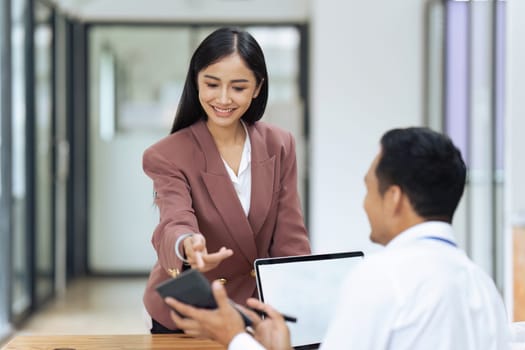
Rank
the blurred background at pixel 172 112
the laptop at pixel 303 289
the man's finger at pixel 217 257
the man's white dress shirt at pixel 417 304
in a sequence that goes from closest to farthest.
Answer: the man's white dress shirt at pixel 417 304 < the man's finger at pixel 217 257 < the laptop at pixel 303 289 < the blurred background at pixel 172 112

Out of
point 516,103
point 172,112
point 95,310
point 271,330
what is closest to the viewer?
point 271,330

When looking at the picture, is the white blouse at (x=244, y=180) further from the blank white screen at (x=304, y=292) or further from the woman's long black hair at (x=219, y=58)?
the blank white screen at (x=304, y=292)

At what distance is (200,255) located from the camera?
1.71m

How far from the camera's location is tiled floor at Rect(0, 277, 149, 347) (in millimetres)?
5812

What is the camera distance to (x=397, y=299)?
4.24 feet

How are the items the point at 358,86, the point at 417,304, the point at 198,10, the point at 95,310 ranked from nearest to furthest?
1. the point at 417,304
2. the point at 358,86
3. the point at 95,310
4. the point at 198,10

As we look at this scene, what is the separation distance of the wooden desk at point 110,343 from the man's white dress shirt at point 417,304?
26.8 inches

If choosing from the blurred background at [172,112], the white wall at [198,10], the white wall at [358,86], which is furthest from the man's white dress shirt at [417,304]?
the white wall at [198,10]

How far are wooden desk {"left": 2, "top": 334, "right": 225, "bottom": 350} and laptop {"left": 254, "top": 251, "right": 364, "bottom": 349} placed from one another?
8.3 inches

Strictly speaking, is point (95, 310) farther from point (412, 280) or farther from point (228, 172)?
point (412, 280)

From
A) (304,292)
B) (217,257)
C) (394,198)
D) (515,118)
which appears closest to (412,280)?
(394,198)

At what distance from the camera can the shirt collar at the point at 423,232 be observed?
1.38 m

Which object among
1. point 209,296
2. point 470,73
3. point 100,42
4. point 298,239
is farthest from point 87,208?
point 209,296

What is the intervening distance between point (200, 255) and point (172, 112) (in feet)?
21.5
